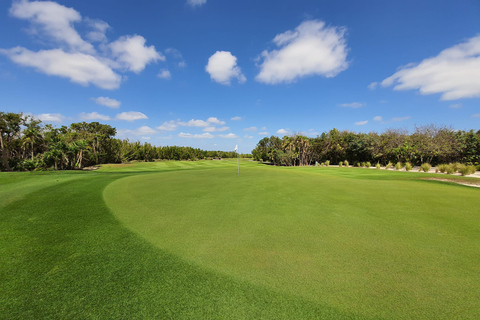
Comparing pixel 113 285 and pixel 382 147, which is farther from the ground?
pixel 382 147

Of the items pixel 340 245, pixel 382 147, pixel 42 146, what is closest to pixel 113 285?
pixel 340 245

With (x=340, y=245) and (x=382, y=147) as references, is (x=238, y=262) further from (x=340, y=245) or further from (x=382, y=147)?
(x=382, y=147)

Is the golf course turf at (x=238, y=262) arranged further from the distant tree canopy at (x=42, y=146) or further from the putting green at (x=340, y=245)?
the distant tree canopy at (x=42, y=146)

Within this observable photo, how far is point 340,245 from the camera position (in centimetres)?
381

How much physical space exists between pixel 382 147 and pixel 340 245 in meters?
39.2

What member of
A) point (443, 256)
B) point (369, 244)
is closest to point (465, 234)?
point (443, 256)

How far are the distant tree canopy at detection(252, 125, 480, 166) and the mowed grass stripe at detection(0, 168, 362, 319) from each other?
3664 cm

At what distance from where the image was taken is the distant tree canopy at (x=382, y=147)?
87.9 feet

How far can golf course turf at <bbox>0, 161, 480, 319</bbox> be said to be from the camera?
2307 mm

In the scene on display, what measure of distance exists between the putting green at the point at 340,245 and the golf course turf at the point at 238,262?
23mm

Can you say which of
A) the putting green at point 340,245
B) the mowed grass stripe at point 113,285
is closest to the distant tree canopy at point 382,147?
the putting green at point 340,245

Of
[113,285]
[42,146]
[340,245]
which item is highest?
[42,146]

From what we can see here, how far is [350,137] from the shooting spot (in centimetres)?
4016

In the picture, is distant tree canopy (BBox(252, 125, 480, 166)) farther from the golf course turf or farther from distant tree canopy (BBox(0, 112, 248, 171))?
distant tree canopy (BBox(0, 112, 248, 171))
